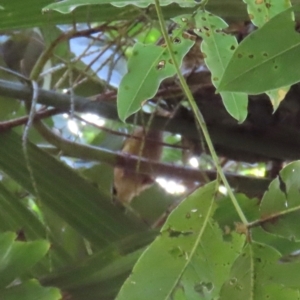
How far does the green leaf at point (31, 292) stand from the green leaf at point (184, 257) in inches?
3.4

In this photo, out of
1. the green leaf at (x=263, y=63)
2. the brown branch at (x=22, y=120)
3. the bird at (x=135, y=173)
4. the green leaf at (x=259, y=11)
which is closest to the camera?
the green leaf at (x=263, y=63)

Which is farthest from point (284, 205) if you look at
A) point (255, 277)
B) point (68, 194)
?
point (68, 194)

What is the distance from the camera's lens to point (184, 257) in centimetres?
40

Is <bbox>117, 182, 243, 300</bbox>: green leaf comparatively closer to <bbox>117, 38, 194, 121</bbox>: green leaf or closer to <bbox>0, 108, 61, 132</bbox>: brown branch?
<bbox>117, 38, 194, 121</bbox>: green leaf

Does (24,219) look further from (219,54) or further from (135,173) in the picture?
(219,54)

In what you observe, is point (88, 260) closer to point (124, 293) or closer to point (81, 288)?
point (81, 288)

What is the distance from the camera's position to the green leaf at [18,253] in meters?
0.47

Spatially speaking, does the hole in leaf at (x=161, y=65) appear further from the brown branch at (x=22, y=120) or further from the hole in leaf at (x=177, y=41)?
the brown branch at (x=22, y=120)

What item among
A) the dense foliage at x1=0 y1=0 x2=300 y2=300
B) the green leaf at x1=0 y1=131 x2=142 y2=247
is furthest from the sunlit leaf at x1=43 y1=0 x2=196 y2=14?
the green leaf at x1=0 y1=131 x2=142 y2=247

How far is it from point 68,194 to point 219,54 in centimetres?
27

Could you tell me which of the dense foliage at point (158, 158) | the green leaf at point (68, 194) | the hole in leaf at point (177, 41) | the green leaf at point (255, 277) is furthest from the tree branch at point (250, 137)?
the green leaf at point (255, 277)

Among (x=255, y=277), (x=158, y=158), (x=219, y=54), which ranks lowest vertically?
(x=158, y=158)

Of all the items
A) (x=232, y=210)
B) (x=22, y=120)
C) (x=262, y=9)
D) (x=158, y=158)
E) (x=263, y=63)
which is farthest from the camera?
(x=158, y=158)

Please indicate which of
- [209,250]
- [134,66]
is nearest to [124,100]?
[134,66]
